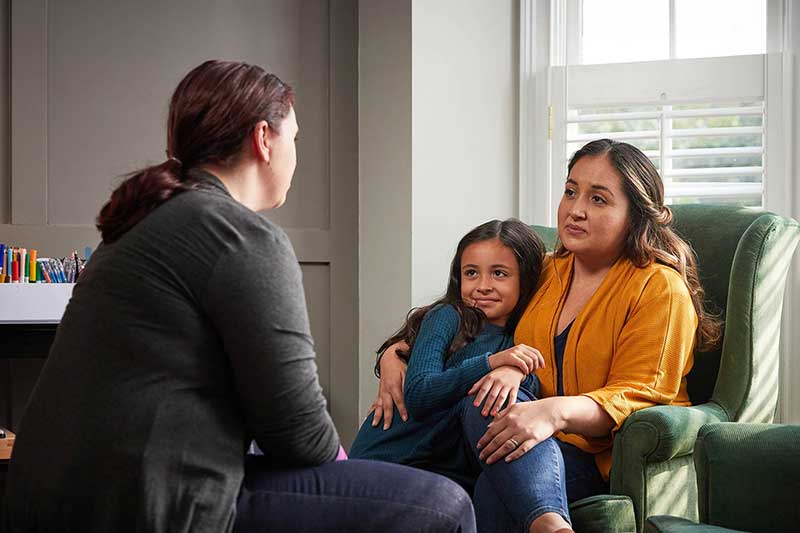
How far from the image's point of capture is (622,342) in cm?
203

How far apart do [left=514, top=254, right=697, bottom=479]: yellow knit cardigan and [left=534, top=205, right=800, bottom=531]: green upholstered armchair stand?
7cm

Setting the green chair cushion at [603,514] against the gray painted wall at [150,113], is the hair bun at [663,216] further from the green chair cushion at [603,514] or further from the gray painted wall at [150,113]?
the gray painted wall at [150,113]

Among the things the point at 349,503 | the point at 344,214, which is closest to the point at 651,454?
the point at 349,503

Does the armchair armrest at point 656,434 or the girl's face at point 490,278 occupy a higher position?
the girl's face at point 490,278

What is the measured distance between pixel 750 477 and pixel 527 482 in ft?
1.24

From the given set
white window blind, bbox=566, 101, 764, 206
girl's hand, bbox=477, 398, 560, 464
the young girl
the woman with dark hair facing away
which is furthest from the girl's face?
white window blind, bbox=566, 101, 764, 206

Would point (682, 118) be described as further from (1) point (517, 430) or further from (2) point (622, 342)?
(1) point (517, 430)

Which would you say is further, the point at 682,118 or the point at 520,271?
the point at 682,118

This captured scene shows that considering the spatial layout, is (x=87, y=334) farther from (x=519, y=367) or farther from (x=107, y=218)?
(x=519, y=367)

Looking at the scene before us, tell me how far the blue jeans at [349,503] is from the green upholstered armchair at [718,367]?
22.3 inches

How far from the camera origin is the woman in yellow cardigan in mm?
1807

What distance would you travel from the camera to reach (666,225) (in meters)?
2.22

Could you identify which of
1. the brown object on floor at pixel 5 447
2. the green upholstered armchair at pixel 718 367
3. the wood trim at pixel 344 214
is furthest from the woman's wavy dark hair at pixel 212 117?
the wood trim at pixel 344 214

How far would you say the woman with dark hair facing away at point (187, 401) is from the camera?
1.25 m
